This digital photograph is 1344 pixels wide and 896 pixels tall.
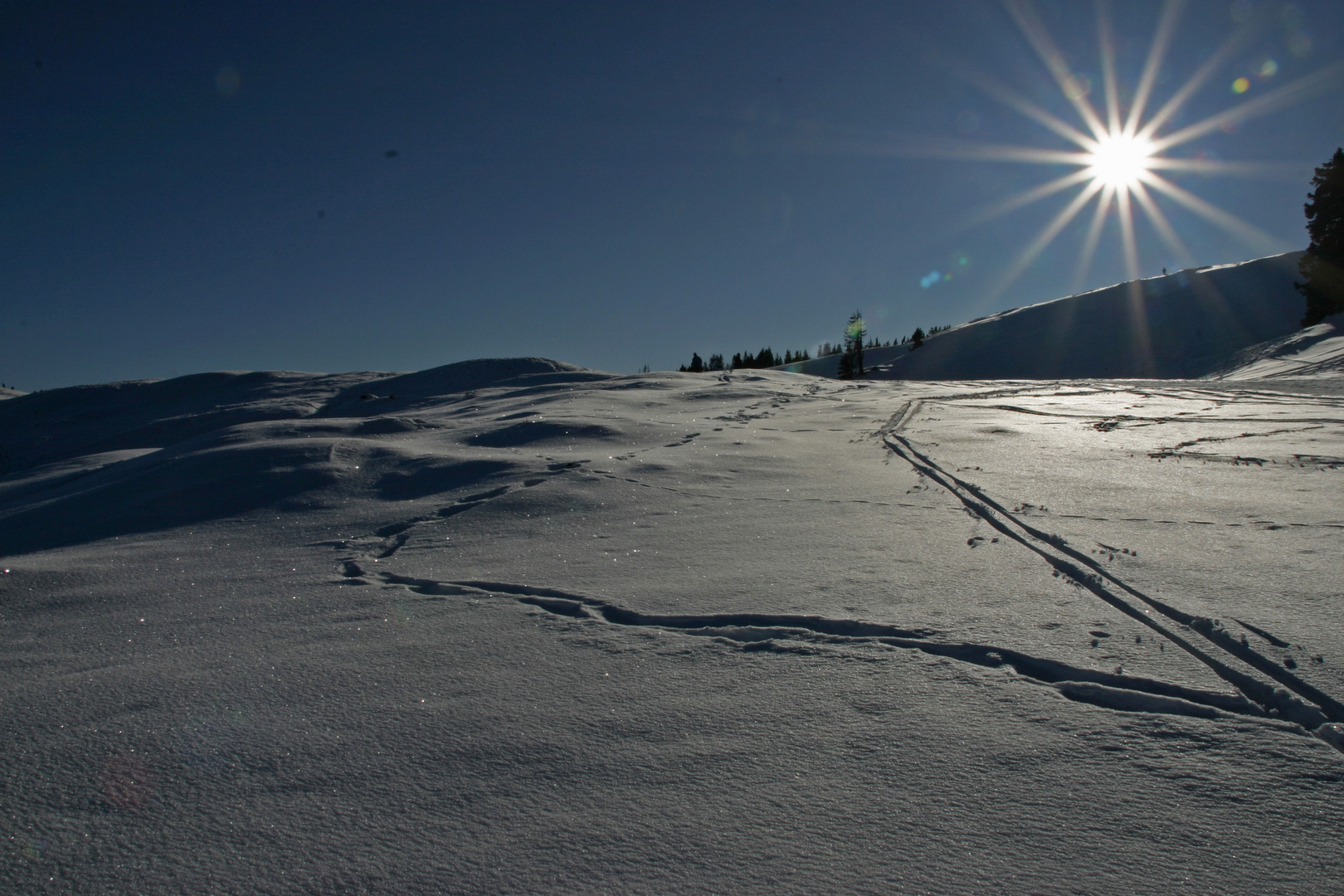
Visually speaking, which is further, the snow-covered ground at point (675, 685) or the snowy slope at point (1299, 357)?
the snowy slope at point (1299, 357)

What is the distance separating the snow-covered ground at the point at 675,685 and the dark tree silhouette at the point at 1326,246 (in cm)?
2404

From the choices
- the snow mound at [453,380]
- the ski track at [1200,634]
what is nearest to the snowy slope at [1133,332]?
the snow mound at [453,380]

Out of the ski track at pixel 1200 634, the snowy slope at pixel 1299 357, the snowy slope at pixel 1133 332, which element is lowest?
the ski track at pixel 1200 634

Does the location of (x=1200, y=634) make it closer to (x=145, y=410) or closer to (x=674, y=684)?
(x=674, y=684)

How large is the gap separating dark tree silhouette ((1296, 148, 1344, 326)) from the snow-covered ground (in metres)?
24.0

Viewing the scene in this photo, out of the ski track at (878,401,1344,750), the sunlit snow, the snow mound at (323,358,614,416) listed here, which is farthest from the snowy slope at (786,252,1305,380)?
the sunlit snow

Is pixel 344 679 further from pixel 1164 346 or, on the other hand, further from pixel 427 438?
pixel 1164 346

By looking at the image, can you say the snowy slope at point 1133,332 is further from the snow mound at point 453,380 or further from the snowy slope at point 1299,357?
the snow mound at point 453,380

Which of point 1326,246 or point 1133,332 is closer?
point 1326,246

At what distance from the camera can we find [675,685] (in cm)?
157

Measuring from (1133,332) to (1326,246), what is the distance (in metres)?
5.72

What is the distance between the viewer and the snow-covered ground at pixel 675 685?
104cm

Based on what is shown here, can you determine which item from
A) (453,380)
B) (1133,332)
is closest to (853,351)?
(1133,332)

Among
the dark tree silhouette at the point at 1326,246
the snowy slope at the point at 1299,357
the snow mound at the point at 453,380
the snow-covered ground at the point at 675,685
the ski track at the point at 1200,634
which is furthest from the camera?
the dark tree silhouette at the point at 1326,246
